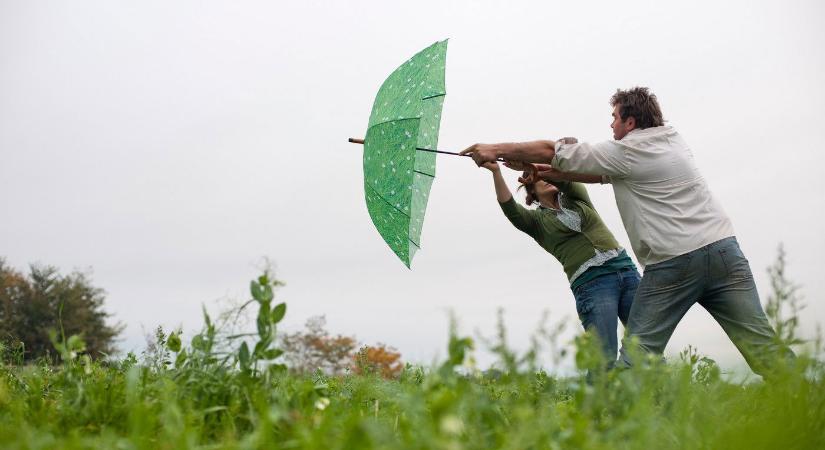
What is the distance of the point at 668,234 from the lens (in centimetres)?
488

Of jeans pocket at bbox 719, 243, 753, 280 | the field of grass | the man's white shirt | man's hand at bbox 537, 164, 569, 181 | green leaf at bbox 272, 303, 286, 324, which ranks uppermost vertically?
man's hand at bbox 537, 164, 569, 181

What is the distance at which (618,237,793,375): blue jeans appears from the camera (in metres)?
4.66

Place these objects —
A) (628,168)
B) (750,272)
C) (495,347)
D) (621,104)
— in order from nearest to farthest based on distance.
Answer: (495,347), (750,272), (628,168), (621,104)

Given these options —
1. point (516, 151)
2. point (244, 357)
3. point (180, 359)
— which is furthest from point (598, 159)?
point (180, 359)

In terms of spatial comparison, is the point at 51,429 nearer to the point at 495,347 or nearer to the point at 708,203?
the point at 495,347

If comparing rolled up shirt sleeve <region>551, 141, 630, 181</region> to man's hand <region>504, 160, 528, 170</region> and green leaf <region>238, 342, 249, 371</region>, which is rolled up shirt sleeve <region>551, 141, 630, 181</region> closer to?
man's hand <region>504, 160, 528, 170</region>

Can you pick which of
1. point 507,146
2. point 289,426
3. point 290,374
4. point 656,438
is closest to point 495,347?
point 656,438

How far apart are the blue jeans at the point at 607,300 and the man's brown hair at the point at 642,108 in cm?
145

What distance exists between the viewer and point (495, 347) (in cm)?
259

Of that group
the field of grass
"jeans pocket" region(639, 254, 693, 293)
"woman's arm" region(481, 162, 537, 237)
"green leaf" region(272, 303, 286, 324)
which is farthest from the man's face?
"green leaf" region(272, 303, 286, 324)

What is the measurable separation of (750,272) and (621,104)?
5.48ft

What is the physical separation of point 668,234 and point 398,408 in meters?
2.66

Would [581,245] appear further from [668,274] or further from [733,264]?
[733,264]

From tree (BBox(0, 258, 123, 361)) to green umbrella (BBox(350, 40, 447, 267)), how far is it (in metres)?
24.5
